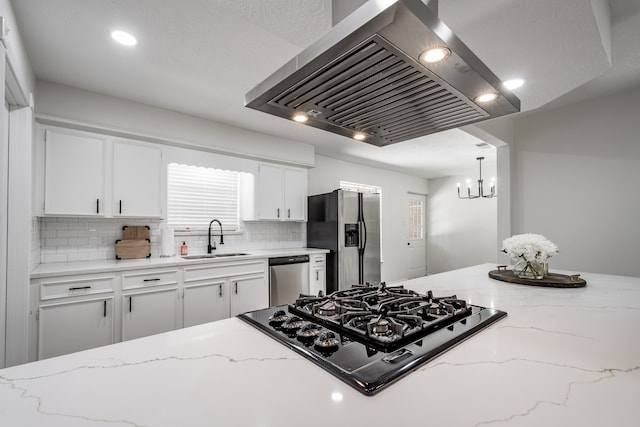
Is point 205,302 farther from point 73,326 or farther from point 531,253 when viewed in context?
point 531,253

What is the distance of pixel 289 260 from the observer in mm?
3658

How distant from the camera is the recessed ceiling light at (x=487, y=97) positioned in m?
1.04

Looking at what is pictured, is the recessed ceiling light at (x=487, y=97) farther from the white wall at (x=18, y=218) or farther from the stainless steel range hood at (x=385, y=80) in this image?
the white wall at (x=18, y=218)

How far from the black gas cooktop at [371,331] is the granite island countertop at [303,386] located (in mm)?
28

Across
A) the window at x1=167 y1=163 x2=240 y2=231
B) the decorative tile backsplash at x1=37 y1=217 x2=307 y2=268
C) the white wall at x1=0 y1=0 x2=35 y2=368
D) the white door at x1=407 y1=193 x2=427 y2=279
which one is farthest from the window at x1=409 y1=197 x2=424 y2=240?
the white wall at x1=0 y1=0 x2=35 y2=368

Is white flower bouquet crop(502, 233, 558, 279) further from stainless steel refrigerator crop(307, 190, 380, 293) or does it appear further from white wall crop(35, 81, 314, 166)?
white wall crop(35, 81, 314, 166)

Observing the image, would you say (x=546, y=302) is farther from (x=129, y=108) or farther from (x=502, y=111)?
(x=129, y=108)

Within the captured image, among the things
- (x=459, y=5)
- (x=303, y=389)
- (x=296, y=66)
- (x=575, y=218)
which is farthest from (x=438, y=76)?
(x=575, y=218)

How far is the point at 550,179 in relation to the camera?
331cm

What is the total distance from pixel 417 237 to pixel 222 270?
534cm

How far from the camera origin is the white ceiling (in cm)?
136

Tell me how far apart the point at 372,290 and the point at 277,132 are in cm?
284

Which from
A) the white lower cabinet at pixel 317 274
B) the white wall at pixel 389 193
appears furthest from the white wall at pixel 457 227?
the white lower cabinet at pixel 317 274

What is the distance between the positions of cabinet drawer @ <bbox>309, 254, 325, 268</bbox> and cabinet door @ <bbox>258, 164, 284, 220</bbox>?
2.29 ft
